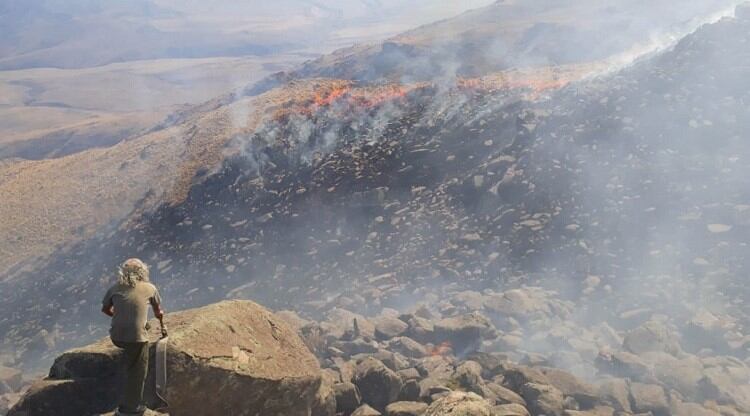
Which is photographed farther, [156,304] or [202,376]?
[202,376]

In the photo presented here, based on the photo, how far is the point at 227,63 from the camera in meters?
87.3

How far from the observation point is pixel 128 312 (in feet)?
16.3

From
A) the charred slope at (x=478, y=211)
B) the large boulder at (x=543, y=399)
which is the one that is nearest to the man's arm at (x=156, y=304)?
the large boulder at (x=543, y=399)

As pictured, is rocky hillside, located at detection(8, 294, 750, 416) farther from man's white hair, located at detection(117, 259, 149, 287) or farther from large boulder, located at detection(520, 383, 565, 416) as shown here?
man's white hair, located at detection(117, 259, 149, 287)

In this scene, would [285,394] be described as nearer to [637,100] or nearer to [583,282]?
[583,282]

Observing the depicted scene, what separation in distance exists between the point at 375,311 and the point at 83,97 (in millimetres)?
73879

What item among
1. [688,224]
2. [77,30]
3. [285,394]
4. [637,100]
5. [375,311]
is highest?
[77,30]

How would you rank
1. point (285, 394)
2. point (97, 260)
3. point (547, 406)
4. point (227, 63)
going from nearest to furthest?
point (285, 394) → point (547, 406) → point (97, 260) → point (227, 63)

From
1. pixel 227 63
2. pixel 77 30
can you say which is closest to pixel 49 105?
pixel 227 63

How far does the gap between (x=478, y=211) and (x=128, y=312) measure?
12030 mm

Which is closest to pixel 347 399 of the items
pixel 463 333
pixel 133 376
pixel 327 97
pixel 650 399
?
pixel 133 376

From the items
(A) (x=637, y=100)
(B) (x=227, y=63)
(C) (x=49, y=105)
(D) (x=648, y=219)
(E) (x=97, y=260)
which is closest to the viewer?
(D) (x=648, y=219)

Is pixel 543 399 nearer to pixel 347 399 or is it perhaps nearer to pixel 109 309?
pixel 347 399

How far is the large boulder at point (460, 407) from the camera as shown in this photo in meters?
5.23
